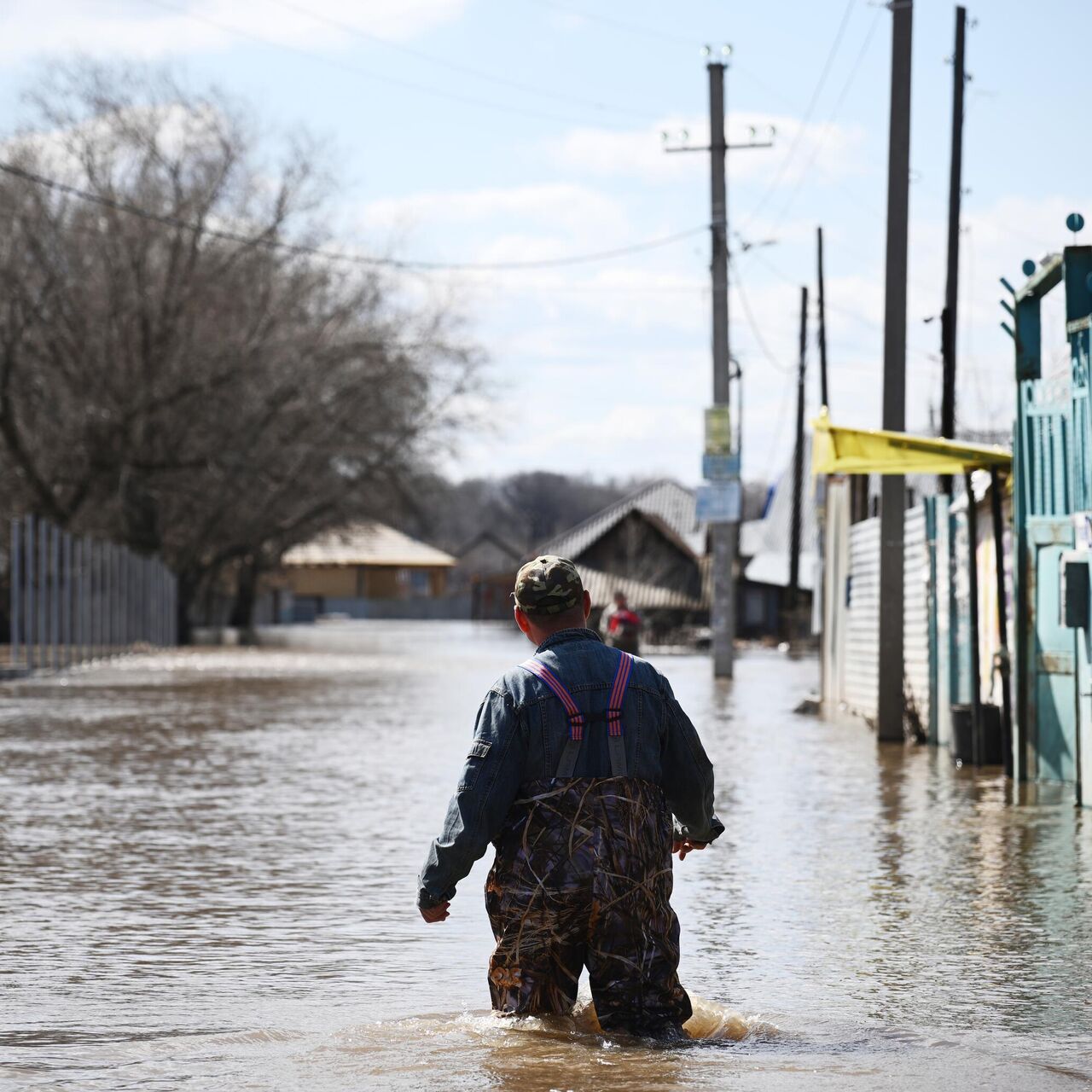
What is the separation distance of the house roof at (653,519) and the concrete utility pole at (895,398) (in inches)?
2396

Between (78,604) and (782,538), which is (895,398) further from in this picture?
(782,538)

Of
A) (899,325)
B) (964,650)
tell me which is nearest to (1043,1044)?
(964,650)

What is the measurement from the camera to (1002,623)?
16172 millimetres

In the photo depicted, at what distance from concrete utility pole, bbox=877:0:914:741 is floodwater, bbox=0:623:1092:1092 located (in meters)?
1.05

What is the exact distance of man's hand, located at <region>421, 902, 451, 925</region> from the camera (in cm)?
546

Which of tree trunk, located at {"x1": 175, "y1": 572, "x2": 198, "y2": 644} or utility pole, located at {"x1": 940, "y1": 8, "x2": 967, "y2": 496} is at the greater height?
utility pole, located at {"x1": 940, "y1": 8, "x2": 967, "y2": 496}

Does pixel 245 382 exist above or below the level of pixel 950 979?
above

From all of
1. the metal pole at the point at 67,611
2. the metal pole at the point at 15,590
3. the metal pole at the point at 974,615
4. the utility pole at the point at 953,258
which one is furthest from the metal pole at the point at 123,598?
the metal pole at the point at 974,615

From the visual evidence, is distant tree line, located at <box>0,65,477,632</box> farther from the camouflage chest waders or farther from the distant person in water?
the camouflage chest waders

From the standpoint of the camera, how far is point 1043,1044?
238 inches

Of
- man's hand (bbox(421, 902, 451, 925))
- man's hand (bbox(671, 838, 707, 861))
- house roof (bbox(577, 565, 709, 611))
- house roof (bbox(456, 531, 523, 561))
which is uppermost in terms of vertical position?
house roof (bbox(456, 531, 523, 561))

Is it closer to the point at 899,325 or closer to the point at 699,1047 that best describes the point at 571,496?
the point at 899,325

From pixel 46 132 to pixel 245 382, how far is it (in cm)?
779

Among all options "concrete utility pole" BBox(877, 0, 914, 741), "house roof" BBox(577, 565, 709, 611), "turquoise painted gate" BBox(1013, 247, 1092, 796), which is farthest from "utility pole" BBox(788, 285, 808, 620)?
"turquoise painted gate" BBox(1013, 247, 1092, 796)
